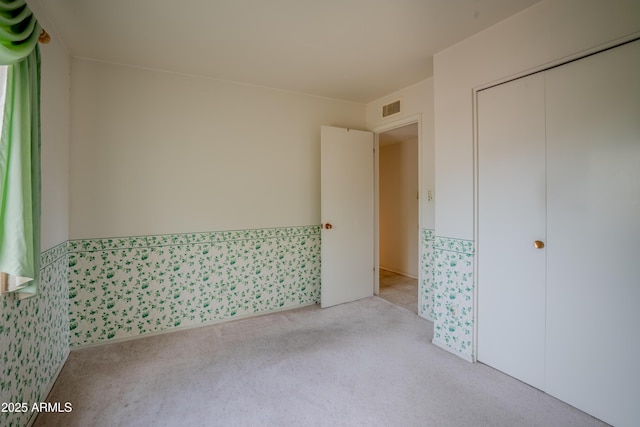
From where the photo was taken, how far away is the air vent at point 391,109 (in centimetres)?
338

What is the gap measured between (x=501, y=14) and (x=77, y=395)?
3.75 m

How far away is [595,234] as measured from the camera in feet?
5.48

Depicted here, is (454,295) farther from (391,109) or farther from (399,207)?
(399,207)

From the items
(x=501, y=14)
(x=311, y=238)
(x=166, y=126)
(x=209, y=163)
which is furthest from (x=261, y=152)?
(x=501, y=14)

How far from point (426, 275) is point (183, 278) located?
8.01 ft

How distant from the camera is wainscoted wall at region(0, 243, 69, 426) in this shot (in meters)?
1.39

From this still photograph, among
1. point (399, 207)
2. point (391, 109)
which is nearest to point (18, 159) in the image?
point (391, 109)

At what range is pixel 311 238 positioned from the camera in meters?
3.54

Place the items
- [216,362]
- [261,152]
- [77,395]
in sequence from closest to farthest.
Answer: [77,395], [216,362], [261,152]

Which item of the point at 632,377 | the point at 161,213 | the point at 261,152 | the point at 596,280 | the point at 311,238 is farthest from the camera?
the point at 311,238

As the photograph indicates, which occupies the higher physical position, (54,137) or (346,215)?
(54,137)

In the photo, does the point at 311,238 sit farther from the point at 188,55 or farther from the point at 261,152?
the point at 188,55

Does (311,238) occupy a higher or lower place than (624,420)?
higher

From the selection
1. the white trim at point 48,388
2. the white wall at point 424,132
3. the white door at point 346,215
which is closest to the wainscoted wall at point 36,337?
the white trim at point 48,388
